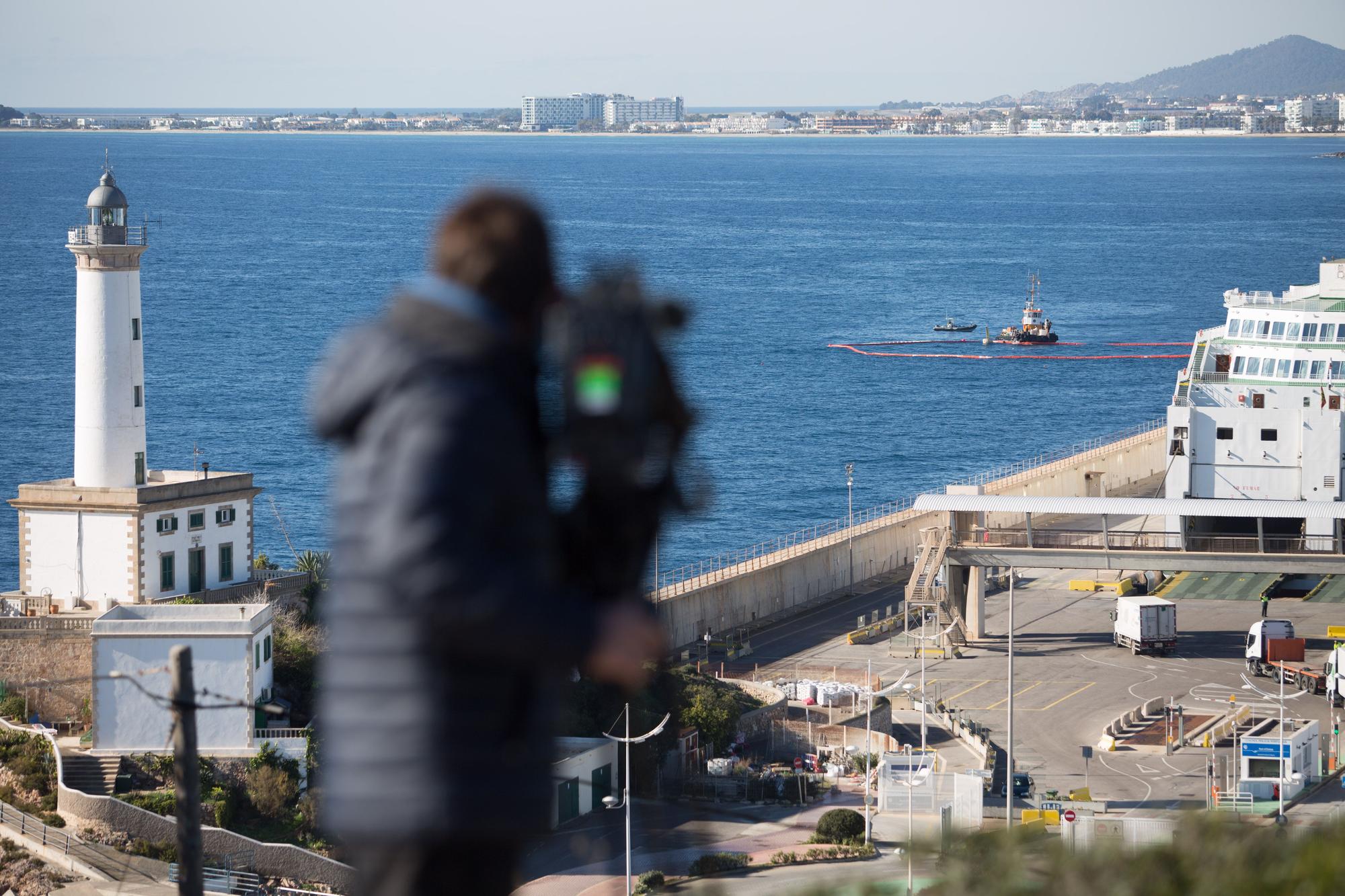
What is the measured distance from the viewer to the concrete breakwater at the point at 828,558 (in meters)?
43.1

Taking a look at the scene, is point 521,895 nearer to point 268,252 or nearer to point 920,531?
point 920,531

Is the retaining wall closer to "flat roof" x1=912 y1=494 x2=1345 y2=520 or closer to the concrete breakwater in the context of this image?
the concrete breakwater

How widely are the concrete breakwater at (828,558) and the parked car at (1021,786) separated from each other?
371 inches

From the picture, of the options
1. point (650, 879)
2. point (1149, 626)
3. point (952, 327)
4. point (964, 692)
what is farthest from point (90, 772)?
point (952, 327)

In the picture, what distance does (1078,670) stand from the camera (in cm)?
3878

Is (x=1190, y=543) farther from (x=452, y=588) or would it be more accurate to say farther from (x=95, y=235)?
(x=452, y=588)

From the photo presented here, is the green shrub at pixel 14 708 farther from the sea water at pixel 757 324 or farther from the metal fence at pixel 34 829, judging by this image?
the sea water at pixel 757 324

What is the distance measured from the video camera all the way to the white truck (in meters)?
38.5

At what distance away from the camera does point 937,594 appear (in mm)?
41969

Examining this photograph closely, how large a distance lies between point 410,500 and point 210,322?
11269 cm

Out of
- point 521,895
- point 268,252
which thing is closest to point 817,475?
point 521,895

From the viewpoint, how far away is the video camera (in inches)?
126

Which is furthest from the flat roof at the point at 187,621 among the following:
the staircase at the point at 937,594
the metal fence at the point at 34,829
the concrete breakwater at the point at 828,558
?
the staircase at the point at 937,594

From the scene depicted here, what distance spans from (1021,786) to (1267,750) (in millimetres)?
4218
